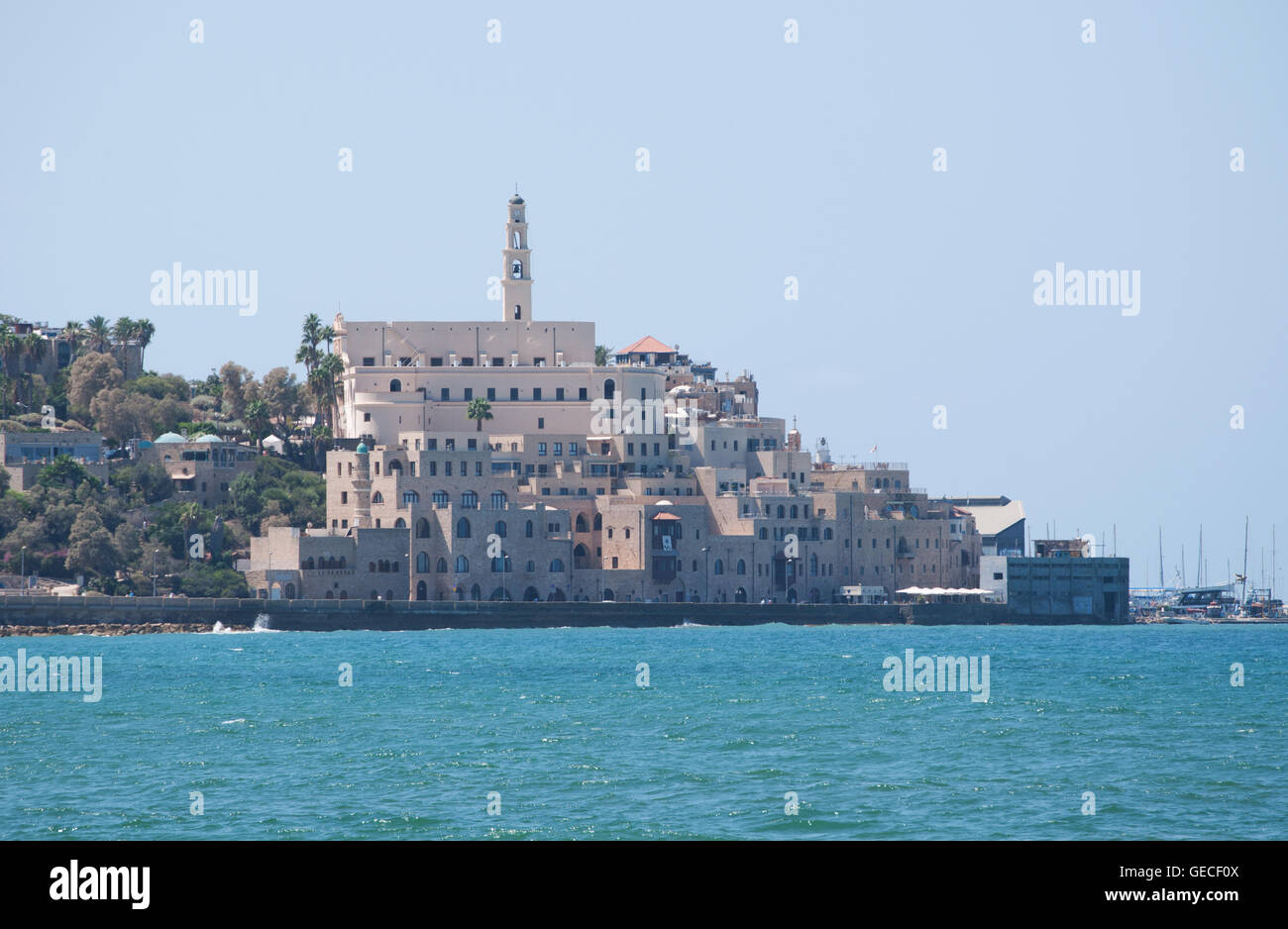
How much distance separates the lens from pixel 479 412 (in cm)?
12781

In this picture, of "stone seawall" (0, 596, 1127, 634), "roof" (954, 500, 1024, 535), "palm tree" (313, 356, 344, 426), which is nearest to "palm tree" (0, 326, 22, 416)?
"palm tree" (313, 356, 344, 426)

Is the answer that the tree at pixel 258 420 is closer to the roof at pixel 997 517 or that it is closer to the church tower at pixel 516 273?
the church tower at pixel 516 273

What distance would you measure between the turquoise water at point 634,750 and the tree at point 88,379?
53.1 m

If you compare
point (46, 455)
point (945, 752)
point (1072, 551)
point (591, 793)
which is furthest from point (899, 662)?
point (46, 455)

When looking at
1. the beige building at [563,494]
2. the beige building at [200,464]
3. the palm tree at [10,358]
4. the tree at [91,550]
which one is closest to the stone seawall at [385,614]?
the beige building at [563,494]

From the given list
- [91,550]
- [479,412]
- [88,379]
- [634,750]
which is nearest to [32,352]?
[88,379]

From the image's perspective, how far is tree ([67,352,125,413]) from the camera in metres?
140

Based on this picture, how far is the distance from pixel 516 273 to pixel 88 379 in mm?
35314

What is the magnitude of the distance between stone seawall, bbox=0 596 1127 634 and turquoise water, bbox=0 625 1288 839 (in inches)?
603

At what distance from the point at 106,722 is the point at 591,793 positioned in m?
24.1

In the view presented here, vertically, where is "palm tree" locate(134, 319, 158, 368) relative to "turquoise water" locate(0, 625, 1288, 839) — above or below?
above

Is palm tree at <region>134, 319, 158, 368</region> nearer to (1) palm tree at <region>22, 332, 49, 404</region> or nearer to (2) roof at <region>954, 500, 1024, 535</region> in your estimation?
(1) palm tree at <region>22, 332, 49, 404</region>

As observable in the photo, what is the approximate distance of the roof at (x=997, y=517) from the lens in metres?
148
